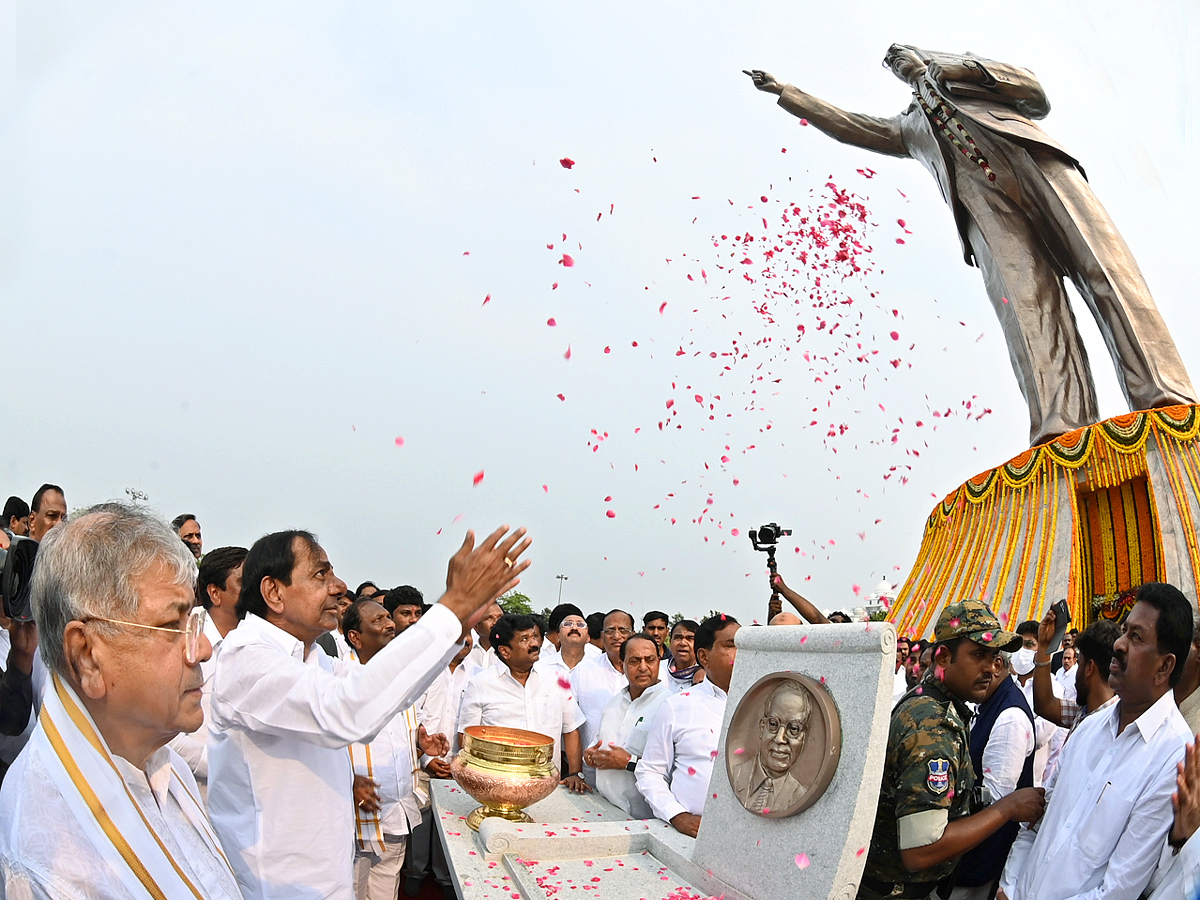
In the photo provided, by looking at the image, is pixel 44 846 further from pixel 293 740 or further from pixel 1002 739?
pixel 1002 739

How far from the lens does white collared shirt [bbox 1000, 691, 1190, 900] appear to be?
8.44ft

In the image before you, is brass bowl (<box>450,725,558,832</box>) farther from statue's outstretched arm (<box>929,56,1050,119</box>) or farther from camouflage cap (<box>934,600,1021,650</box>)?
statue's outstretched arm (<box>929,56,1050,119</box>)

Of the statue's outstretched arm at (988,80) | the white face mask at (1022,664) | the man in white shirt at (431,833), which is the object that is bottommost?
the man in white shirt at (431,833)

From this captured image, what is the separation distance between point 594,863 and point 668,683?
6.55ft

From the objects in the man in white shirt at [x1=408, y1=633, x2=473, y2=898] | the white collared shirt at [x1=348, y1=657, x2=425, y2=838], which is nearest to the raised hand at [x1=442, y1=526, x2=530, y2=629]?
the white collared shirt at [x1=348, y1=657, x2=425, y2=838]

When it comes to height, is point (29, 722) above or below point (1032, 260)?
below

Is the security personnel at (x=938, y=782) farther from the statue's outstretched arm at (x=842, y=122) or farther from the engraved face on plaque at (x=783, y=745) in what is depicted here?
the statue's outstretched arm at (x=842, y=122)

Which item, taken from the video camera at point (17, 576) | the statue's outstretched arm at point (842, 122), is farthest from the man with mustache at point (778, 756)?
A: the statue's outstretched arm at point (842, 122)

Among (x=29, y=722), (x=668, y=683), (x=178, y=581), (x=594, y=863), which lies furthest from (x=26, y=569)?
(x=668, y=683)

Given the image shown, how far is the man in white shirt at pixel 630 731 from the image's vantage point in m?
4.86

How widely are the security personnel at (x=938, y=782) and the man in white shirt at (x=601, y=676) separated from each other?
3.33 m

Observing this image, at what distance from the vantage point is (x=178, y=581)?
1.71 meters

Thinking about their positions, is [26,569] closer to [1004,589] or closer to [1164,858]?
[1164,858]

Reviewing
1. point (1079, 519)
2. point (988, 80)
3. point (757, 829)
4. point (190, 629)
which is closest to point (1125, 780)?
point (757, 829)
